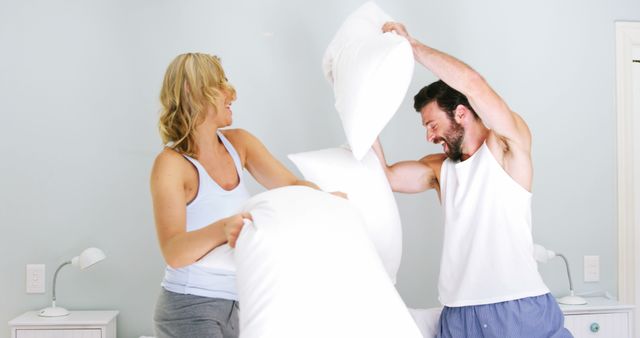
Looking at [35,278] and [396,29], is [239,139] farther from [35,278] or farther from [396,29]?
[35,278]

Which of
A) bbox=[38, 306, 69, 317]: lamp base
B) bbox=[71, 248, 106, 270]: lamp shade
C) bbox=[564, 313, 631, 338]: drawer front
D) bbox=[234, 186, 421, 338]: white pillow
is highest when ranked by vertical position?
bbox=[234, 186, 421, 338]: white pillow

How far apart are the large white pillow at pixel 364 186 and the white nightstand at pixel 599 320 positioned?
1150 millimetres

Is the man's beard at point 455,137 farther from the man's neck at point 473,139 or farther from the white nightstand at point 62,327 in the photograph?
the white nightstand at point 62,327

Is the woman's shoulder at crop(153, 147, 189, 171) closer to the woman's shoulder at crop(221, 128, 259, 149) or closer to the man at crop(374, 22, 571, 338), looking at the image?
the woman's shoulder at crop(221, 128, 259, 149)

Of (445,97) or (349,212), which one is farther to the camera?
(445,97)

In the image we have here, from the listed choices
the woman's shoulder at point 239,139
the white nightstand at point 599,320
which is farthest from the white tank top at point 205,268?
the white nightstand at point 599,320

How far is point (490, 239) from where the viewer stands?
230cm

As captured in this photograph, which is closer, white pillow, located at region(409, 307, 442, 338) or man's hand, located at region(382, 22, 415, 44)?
man's hand, located at region(382, 22, 415, 44)

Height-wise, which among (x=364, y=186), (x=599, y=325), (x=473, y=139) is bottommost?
(x=599, y=325)

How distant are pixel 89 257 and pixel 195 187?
970 mm

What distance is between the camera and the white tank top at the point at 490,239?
2.29 metres

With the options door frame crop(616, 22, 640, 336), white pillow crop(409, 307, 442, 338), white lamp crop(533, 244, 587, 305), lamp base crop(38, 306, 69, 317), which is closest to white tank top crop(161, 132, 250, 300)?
white pillow crop(409, 307, 442, 338)

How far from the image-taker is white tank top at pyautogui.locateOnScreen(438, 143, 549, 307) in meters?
2.29

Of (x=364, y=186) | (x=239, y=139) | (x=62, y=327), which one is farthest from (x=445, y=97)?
(x=62, y=327)
